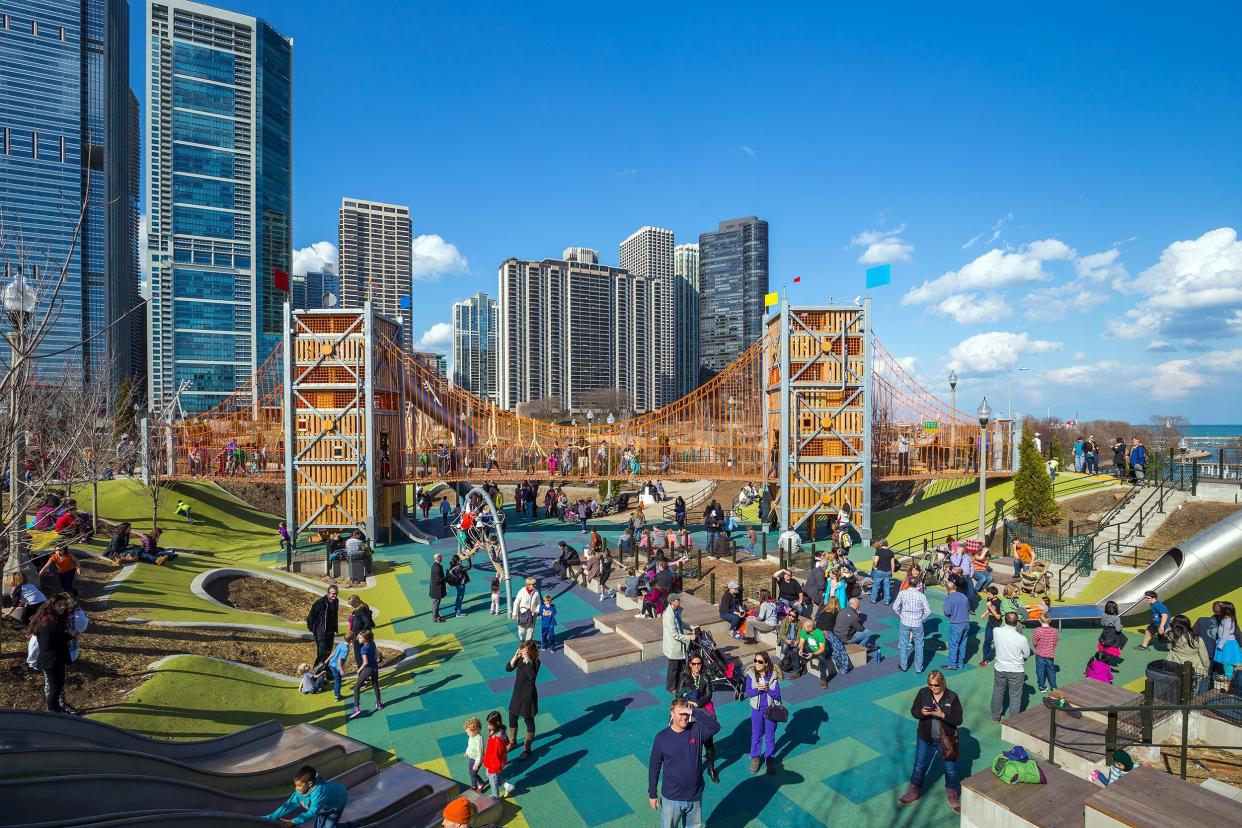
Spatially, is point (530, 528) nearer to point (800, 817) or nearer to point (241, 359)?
point (800, 817)

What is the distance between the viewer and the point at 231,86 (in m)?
114

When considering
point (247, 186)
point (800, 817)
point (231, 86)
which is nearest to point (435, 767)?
point (800, 817)

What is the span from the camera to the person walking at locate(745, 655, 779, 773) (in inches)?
320

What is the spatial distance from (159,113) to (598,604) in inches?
5284

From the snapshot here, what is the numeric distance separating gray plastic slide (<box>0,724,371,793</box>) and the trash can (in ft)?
37.2

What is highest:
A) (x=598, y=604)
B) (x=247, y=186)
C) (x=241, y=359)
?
(x=247, y=186)

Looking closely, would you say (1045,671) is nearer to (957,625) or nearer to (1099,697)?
(1099,697)

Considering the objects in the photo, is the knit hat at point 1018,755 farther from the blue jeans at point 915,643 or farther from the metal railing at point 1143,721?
the blue jeans at point 915,643

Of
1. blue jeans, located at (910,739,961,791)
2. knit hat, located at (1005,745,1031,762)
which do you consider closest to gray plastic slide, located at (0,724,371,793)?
blue jeans, located at (910,739,961,791)

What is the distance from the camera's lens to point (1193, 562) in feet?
42.7

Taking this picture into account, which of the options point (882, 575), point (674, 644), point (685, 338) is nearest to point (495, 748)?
point (674, 644)

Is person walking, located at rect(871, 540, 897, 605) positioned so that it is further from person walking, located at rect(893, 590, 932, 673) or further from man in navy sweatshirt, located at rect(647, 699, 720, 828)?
man in navy sweatshirt, located at rect(647, 699, 720, 828)

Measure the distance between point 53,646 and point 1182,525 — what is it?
25712 millimetres

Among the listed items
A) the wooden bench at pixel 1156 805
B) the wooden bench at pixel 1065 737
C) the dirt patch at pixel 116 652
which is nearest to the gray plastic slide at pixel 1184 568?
the wooden bench at pixel 1065 737
